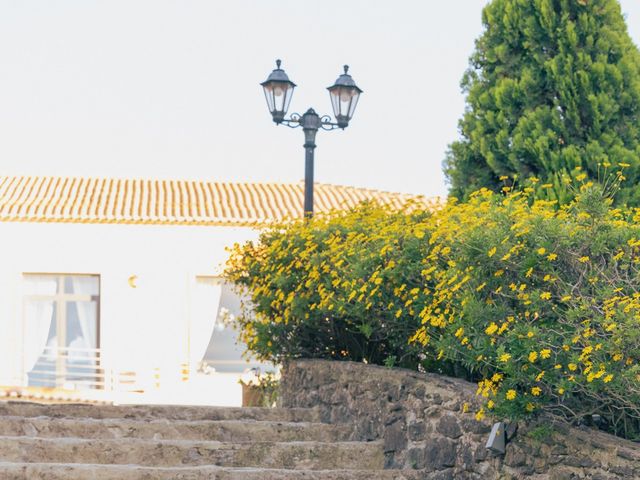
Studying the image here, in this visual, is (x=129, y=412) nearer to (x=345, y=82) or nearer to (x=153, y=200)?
(x=345, y=82)

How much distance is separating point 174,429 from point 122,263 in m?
14.7

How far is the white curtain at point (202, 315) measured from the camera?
74.8ft

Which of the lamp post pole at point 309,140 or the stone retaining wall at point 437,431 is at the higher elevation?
the lamp post pole at point 309,140

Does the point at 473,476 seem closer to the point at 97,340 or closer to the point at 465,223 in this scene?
the point at 465,223

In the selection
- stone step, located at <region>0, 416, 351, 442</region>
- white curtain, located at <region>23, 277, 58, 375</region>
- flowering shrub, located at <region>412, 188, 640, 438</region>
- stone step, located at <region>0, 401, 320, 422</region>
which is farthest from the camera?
white curtain, located at <region>23, 277, 58, 375</region>

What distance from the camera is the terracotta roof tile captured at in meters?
22.7

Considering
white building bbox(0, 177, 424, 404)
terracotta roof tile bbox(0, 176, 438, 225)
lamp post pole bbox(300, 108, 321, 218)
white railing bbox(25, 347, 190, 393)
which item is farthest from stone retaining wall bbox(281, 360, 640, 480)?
white building bbox(0, 177, 424, 404)

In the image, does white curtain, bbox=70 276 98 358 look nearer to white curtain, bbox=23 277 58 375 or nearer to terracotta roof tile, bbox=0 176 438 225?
white curtain, bbox=23 277 58 375

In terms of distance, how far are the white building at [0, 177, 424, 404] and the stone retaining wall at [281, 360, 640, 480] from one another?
1274 centimetres

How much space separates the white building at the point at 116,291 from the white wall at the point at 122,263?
0.07 feet

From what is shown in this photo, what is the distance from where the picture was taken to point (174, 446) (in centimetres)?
788

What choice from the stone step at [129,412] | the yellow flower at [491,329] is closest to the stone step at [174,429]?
the stone step at [129,412]

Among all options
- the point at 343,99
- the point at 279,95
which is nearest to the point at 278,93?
the point at 279,95

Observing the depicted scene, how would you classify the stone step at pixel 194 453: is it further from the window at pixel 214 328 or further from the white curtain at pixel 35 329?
the white curtain at pixel 35 329
